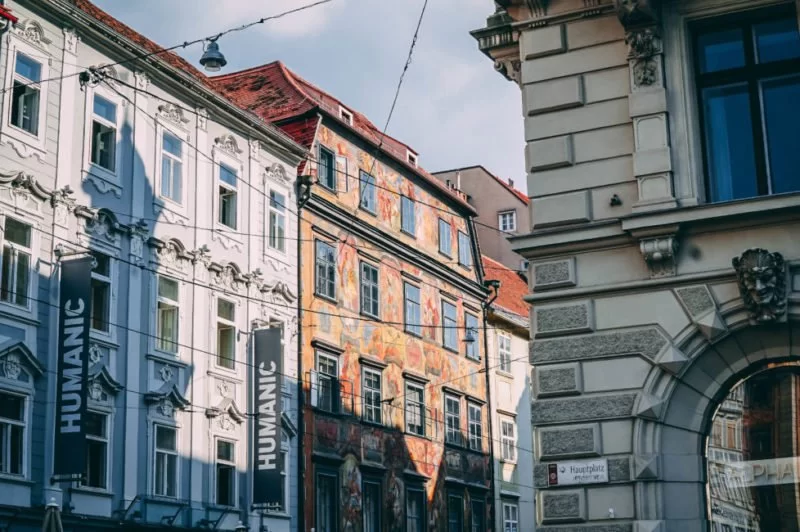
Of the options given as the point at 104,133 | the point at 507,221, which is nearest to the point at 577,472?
the point at 104,133

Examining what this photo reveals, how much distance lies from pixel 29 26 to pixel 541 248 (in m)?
13.6

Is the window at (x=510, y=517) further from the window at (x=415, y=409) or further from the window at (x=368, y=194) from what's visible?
the window at (x=368, y=194)

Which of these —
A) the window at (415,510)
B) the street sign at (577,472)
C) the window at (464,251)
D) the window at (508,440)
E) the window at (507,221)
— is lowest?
the street sign at (577,472)

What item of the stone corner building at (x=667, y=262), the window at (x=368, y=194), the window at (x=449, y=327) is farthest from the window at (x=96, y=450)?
the window at (x=449, y=327)

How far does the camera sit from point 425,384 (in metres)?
38.5

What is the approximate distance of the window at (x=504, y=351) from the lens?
44.5m

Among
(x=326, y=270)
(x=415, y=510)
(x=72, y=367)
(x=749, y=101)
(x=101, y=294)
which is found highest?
(x=326, y=270)

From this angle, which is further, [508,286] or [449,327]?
[508,286]

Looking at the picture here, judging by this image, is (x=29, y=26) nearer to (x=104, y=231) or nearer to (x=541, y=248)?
(x=104, y=231)

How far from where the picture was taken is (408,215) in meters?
39.2

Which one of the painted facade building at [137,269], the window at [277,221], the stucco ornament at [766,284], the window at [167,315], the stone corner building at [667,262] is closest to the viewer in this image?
the stucco ornament at [766,284]

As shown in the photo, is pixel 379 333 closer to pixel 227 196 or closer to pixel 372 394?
pixel 372 394

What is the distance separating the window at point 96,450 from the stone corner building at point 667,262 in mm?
12541

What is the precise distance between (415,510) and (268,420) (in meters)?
8.60
